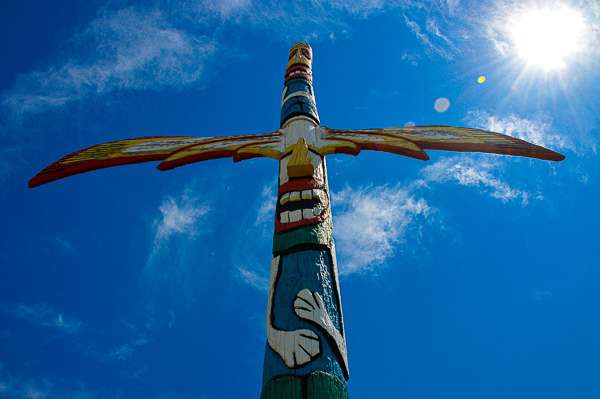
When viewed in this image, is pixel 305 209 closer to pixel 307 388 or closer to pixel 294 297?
pixel 294 297

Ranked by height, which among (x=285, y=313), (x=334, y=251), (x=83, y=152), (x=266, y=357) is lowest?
(x=266, y=357)

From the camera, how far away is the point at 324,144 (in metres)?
5.97

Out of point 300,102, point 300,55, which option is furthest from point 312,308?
point 300,55

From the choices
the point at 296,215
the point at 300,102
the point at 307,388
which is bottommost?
the point at 307,388

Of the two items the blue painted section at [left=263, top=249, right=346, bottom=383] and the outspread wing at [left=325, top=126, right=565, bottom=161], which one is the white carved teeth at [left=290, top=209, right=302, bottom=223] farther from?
the outspread wing at [left=325, top=126, right=565, bottom=161]

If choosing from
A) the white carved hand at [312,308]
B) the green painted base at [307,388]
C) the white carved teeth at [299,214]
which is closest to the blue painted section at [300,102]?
the white carved teeth at [299,214]

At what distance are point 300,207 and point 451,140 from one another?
6.87 ft

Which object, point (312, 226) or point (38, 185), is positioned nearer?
point (312, 226)

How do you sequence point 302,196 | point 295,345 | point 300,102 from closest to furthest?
point 295,345 → point 302,196 → point 300,102

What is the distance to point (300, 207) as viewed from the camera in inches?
190

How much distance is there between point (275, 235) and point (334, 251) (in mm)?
514

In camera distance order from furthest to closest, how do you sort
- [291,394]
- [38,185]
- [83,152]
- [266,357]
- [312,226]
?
[83,152], [38,185], [312,226], [266,357], [291,394]

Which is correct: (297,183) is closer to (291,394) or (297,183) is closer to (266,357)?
(266,357)

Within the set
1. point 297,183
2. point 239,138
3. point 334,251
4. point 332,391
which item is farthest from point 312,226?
point 239,138
